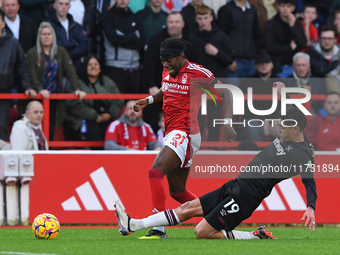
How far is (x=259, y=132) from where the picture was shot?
1201 centimetres

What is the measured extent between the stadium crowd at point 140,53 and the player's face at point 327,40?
0.06 ft

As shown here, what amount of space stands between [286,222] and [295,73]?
3087 mm

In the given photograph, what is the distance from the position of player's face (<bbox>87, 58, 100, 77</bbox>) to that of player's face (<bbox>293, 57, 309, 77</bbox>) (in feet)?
11.5

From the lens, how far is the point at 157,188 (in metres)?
8.16

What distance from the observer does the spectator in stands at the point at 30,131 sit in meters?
10.9

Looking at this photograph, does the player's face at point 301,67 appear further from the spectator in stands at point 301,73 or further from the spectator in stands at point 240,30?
the spectator in stands at point 240,30

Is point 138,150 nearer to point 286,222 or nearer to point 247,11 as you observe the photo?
point 286,222

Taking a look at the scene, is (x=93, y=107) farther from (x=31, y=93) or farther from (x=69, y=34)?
(x=69, y=34)

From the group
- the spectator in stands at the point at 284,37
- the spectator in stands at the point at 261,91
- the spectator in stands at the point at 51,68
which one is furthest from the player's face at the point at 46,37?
the spectator in stands at the point at 284,37

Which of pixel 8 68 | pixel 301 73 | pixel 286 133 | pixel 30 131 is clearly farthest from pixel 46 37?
pixel 286 133

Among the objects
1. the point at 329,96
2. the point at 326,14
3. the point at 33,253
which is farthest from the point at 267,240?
the point at 326,14

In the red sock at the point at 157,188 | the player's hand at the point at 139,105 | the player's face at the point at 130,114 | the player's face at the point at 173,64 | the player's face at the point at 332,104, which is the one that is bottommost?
the red sock at the point at 157,188

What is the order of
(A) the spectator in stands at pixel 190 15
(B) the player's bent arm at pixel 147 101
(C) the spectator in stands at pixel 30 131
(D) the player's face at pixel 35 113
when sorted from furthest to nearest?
(A) the spectator in stands at pixel 190 15, (D) the player's face at pixel 35 113, (C) the spectator in stands at pixel 30 131, (B) the player's bent arm at pixel 147 101

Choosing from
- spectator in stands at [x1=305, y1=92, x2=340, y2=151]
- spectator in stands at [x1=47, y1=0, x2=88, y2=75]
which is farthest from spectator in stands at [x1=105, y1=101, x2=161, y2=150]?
spectator in stands at [x1=305, y1=92, x2=340, y2=151]
